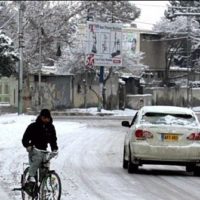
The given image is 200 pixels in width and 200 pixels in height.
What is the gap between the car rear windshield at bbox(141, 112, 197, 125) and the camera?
15992 mm

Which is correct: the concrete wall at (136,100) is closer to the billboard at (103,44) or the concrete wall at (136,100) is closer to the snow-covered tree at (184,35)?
the billboard at (103,44)

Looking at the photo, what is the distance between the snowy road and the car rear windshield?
121 cm

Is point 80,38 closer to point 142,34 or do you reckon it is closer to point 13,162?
point 142,34

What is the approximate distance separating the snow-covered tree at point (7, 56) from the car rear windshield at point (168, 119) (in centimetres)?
3164

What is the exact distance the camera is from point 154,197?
12.2 metres

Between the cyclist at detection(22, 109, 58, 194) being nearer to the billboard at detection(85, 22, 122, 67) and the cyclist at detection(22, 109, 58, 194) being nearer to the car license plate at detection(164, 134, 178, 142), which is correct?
the car license plate at detection(164, 134, 178, 142)

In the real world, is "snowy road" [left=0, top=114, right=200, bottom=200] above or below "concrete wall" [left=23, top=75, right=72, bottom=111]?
below

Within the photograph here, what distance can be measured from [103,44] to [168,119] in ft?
137

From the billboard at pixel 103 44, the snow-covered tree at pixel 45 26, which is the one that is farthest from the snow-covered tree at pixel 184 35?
the billboard at pixel 103 44

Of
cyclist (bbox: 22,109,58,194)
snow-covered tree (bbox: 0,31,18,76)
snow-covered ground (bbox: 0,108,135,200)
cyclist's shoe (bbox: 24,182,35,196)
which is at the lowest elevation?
snow-covered ground (bbox: 0,108,135,200)

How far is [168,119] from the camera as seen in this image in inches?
633

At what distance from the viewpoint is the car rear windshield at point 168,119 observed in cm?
1599

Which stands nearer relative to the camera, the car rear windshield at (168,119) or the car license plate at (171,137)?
the car license plate at (171,137)

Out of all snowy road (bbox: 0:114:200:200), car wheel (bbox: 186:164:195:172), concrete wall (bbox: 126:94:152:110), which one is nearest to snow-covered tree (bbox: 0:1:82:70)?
concrete wall (bbox: 126:94:152:110)
